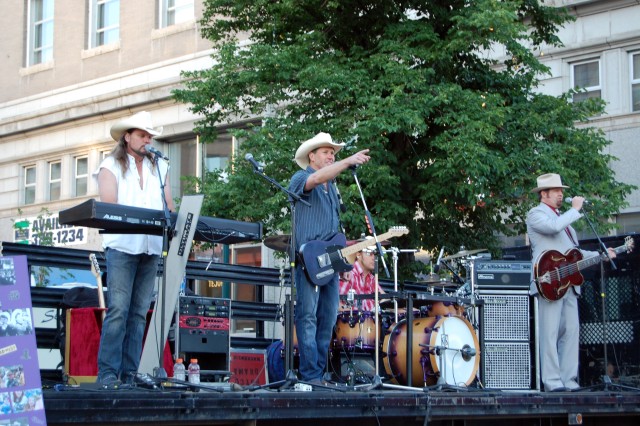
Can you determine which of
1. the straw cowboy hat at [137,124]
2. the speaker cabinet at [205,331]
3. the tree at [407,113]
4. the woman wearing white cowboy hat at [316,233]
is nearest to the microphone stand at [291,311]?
the woman wearing white cowboy hat at [316,233]

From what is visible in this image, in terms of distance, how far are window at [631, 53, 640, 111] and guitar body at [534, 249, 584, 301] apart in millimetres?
12159

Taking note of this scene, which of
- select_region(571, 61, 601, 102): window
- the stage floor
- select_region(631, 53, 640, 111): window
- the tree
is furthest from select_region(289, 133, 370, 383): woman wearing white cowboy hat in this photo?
select_region(571, 61, 601, 102): window

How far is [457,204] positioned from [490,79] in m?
2.05

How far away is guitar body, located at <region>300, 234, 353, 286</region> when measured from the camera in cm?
773

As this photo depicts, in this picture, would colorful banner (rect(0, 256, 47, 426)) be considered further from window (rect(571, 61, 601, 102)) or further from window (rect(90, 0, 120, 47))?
window (rect(90, 0, 120, 47))

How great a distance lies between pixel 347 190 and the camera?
45.5 feet

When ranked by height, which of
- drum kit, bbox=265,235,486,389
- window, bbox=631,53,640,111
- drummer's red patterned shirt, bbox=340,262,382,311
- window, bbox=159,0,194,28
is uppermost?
window, bbox=159,0,194,28

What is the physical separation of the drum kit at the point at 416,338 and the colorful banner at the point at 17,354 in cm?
331

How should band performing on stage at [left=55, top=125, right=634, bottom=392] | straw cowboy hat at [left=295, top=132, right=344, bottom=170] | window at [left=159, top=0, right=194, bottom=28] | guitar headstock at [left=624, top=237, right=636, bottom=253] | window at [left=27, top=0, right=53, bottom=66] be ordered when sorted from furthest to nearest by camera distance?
window at [left=27, top=0, right=53, bottom=66], window at [left=159, top=0, right=194, bottom=28], guitar headstock at [left=624, top=237, right=636, bottom=253], straw cowboy hat at [left=295, top=132, right=344, bottom=170], band performing on stage at [left=55, top=125, right=634, bottom=392]

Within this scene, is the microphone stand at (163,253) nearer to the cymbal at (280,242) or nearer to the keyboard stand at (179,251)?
the keyboard stand at (179,251)

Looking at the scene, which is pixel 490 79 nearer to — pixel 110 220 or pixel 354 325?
pixel 354 325

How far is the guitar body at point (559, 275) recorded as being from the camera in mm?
9500

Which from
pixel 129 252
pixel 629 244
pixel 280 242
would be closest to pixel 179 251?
pixel 129 252

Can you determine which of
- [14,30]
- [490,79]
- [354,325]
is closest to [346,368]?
[354,325]
